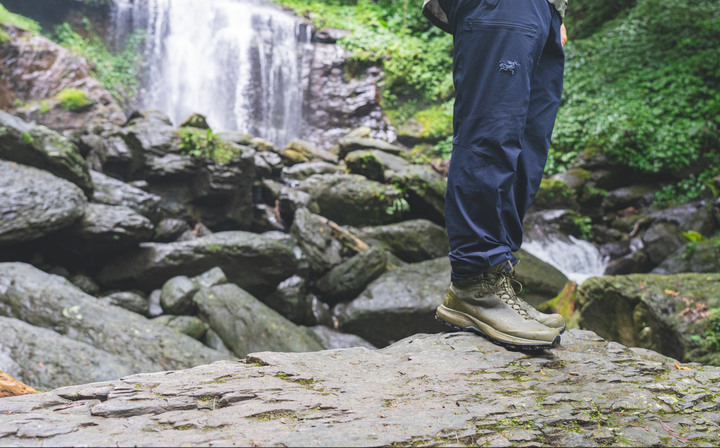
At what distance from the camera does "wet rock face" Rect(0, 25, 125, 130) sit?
10195 mm

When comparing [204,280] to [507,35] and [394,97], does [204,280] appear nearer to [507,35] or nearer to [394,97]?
[507,35]

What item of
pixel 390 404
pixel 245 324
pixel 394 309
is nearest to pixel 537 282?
pixel 394 309

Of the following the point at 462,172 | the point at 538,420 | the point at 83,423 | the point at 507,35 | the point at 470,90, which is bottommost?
the point at 83,423

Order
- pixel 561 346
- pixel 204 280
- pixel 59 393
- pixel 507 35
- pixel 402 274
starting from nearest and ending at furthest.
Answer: pixel 59 393, pixel 507 35, pixel 561 346, pixel 204 280, pixel 402 274

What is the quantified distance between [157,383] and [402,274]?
4.71 meters

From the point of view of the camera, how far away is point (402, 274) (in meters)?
5.93

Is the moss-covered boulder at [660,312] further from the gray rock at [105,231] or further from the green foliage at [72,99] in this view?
the green foliage at [72,99]

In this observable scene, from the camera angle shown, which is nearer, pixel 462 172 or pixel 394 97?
pixel 462 172

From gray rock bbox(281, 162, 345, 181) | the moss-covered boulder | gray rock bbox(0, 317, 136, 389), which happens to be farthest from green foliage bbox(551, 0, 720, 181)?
gray rock bbox(0, 317, 136, 389)

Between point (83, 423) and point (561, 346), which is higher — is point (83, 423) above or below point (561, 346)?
above

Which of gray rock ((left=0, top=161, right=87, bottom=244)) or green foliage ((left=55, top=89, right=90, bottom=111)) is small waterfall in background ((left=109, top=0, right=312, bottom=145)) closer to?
green foliage ((left=55, top=89, right=90, bottom=111))

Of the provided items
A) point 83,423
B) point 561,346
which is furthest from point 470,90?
point 83,423

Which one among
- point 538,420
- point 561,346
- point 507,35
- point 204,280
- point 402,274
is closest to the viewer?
point 538,420

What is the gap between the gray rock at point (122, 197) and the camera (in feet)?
19.2
